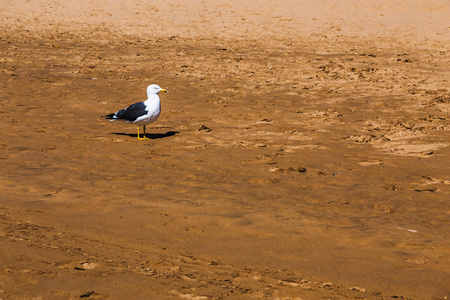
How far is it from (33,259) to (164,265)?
898mm

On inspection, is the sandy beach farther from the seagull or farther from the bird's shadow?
the seagull

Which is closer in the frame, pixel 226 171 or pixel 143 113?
pixel 226 171

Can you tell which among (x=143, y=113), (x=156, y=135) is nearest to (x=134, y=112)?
(x=143, y=113)

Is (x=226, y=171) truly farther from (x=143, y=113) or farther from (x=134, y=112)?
(x=134, y=112)

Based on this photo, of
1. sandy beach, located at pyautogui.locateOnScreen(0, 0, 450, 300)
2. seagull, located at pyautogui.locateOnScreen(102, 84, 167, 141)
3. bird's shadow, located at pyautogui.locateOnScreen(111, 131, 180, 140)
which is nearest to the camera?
sandy beach, located at pyautogui.locateOnScreen(0, 0, 450, 300)

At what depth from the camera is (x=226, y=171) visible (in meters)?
6.99

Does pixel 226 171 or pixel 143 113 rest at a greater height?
pixel 143 113

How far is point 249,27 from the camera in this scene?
21.6 metres

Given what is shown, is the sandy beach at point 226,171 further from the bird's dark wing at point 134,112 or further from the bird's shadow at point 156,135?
the bird's dark wing at point 134,112

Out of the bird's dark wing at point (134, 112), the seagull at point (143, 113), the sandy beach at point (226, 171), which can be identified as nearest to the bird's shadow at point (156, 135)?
the sandy beach at point (226, 171)

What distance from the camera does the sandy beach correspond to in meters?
3.92

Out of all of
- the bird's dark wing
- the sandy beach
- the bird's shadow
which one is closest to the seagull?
the bird's dark wing

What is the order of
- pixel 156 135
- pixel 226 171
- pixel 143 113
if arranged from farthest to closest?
pixel 156 135
pixel 143 113
pixel 226 171

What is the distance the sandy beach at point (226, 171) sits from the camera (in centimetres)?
392
